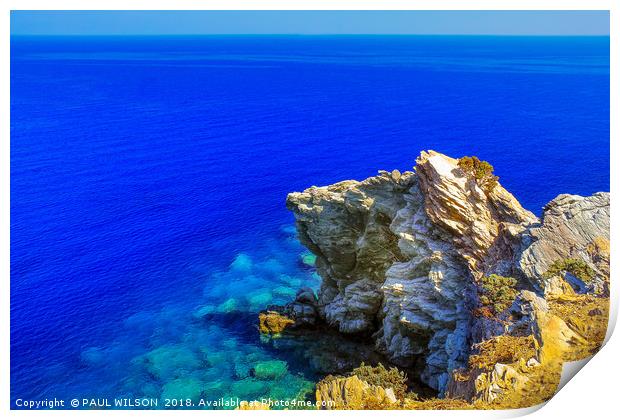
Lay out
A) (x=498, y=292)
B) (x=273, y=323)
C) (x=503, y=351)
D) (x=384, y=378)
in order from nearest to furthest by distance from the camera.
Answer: (x=503, y=351) → (x=498, y=292) → (x=384, y=378) → (x=273, y=323)

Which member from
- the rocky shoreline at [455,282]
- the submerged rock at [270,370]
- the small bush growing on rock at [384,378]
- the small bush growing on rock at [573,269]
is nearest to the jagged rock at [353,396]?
the rocky shoreline at [455,282]

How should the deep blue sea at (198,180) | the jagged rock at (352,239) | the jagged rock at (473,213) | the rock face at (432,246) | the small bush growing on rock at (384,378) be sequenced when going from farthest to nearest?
the jagged rock at (352,239)
the deep blue sea at (198,180)
the jagged rock at (473,213)
the small bush growing on rock at (384,378)
the rock face at (432,246)

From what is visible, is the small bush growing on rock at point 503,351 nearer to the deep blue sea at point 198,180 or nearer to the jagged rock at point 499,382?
the jagged rock at point 499,382

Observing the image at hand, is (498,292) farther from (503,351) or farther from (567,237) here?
(503,351)

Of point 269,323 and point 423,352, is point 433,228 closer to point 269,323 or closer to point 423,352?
point 423,352

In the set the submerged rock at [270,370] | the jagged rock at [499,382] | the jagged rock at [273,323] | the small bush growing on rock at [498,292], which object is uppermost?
the small bush growing on rock at [498,292]

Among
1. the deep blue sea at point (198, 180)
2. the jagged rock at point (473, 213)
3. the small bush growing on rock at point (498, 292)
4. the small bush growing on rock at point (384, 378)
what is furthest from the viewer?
the deep blue sea at point (198, 180)

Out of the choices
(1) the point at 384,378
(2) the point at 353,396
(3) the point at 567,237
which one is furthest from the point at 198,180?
(3) the point at 567,237
